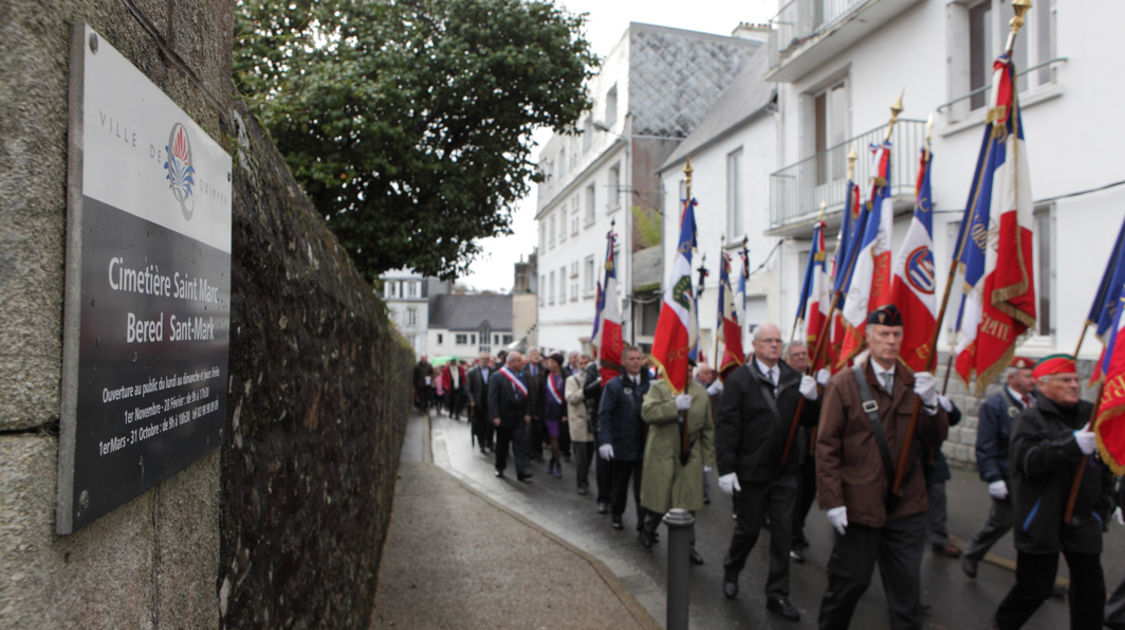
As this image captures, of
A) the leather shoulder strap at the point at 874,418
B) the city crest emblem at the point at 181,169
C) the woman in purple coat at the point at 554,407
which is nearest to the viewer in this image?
the city crest emblem at the point at 181,169

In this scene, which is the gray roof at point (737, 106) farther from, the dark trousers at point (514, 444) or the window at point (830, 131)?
the dark trousers at point (514, 444)

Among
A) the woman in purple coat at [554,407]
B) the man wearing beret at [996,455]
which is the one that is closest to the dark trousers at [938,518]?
the man wearing beret at [996,455]

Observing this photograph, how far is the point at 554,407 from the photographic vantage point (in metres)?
11.8

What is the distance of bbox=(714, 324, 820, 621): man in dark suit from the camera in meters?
5.54

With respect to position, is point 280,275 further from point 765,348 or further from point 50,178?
point 765,348

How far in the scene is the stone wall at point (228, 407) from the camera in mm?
987

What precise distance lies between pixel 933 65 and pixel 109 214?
13.3 meters

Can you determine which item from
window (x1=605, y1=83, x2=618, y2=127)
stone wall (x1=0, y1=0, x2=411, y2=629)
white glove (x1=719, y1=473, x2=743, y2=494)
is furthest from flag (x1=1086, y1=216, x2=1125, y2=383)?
window (x1=605, y1=83, x2=618, y2=127)

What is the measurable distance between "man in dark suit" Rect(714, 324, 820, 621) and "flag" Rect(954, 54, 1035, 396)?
4.15ft

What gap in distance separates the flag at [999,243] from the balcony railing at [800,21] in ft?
29.7

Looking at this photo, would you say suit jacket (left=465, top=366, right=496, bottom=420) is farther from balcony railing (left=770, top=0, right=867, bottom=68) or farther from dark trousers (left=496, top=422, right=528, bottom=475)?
balcony railing (left=770, top=0, right=867, bottom=68)

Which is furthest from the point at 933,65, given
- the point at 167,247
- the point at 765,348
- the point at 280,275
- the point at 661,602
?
the point at 167,247

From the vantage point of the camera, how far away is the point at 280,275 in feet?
7.96

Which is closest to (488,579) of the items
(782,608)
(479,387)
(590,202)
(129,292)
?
(782,608)
